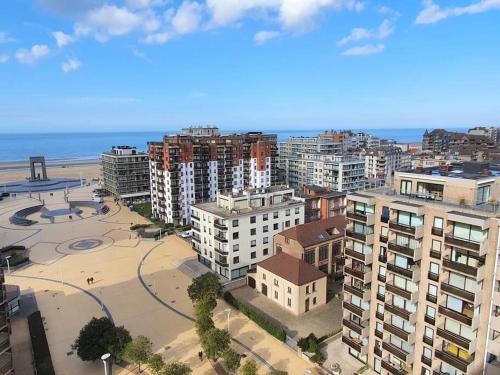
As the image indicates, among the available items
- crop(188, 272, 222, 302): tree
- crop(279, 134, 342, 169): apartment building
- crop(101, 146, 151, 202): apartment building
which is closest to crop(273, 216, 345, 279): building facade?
crop(188, 272, 222, 302): tree

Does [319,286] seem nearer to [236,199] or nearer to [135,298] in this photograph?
[236,199]

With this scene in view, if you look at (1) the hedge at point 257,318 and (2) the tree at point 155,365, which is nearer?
(2) the tree at point 155,365

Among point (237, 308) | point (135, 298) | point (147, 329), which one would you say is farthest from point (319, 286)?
point (135, 298)

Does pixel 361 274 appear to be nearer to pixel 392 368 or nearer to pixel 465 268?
pixel 392 368

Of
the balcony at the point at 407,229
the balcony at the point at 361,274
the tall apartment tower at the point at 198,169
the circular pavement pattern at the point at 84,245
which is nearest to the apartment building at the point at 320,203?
the tall apartment tower at the point at 198,169

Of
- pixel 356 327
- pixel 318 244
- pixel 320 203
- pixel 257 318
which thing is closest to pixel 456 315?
pixel 356 327

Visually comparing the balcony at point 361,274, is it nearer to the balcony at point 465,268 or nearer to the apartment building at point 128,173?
the balcony at point 465,268
